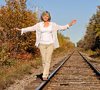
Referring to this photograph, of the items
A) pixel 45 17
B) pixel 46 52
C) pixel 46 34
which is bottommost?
pixel 46 52

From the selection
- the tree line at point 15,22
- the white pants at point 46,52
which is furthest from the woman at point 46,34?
the tree line at point 15,22

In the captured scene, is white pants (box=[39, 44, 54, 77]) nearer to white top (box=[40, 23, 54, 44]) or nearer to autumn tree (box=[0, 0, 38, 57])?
white top (box=[40, 23, 54, 44])

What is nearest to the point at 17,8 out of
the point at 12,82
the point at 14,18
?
the point at 14,18

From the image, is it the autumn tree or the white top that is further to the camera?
the autumn tree

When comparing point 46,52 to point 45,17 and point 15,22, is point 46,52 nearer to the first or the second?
point 45,17

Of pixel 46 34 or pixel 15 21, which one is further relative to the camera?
pixel 15 21

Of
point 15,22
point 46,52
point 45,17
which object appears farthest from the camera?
point 15,22

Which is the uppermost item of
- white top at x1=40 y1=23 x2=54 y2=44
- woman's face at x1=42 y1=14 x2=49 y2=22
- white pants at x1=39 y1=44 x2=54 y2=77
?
woman's face at x1=42 y1=14 x2=49 y2=22

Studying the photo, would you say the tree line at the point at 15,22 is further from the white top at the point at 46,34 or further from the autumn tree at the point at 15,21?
the white top at the point at 46,34

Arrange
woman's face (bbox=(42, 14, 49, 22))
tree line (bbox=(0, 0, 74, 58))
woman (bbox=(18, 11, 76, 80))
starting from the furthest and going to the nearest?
tree line (bbox=(0, 0, 74, 58)), woman (bbox=(18, 11, 76, 80)), woman's face (bbox=(42, 14, 49, 22))

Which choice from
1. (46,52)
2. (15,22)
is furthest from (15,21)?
(46,52)

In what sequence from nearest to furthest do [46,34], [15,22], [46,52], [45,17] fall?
[45,17] → [46,34] → [46,52] → [15,22]

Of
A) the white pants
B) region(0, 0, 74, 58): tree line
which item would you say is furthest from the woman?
region(0, 0, 74, 58): tree line

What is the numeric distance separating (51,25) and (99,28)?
31178mm
